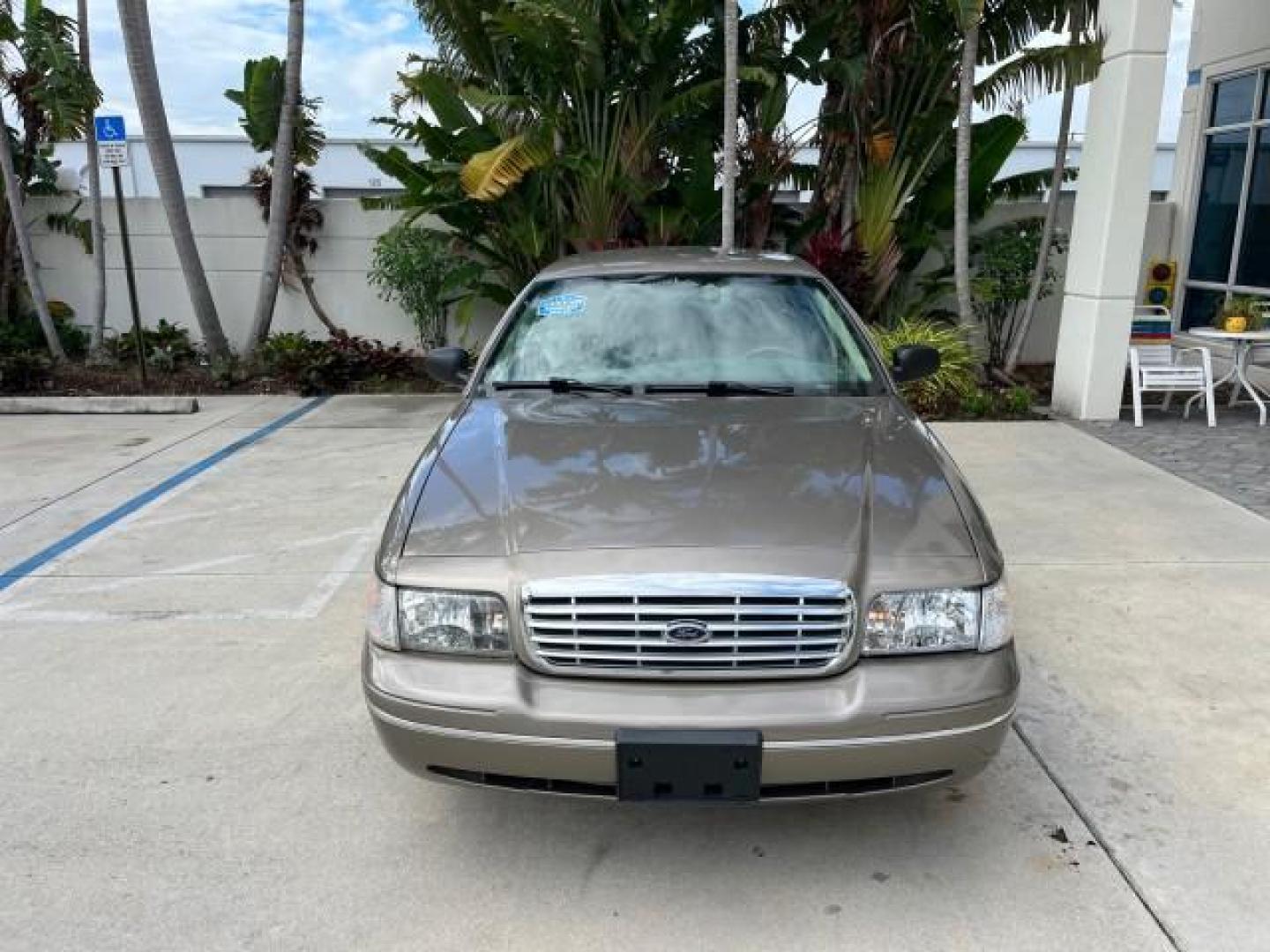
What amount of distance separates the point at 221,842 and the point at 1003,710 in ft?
7.49

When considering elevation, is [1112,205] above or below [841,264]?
above

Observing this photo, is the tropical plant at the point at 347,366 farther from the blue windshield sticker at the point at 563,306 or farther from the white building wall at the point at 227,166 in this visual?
the white building wall at the point at 227,166

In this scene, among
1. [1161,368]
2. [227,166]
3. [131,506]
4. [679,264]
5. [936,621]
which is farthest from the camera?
[227,166]

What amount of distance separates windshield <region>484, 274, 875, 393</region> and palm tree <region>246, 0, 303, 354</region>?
6935 mm

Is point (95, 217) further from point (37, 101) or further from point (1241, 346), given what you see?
point (1241, 346)

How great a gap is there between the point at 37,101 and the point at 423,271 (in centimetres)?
451

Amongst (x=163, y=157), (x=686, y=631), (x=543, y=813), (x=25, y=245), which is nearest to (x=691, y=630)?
(x=686, y=631)

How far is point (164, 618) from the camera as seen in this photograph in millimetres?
4523

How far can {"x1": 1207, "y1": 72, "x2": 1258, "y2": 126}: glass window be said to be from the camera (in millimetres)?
10201

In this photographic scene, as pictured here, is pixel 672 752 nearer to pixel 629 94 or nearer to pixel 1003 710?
pixel 1003 710

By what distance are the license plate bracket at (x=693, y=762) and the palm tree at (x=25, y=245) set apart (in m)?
10.6

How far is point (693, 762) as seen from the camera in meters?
2.33

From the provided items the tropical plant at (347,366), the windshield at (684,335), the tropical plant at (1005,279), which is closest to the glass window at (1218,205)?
the tropical plant at (1005,279)

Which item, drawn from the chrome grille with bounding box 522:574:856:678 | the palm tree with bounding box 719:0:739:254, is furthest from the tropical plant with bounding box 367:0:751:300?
the chrome grille with bounding box 522:574:856:678
